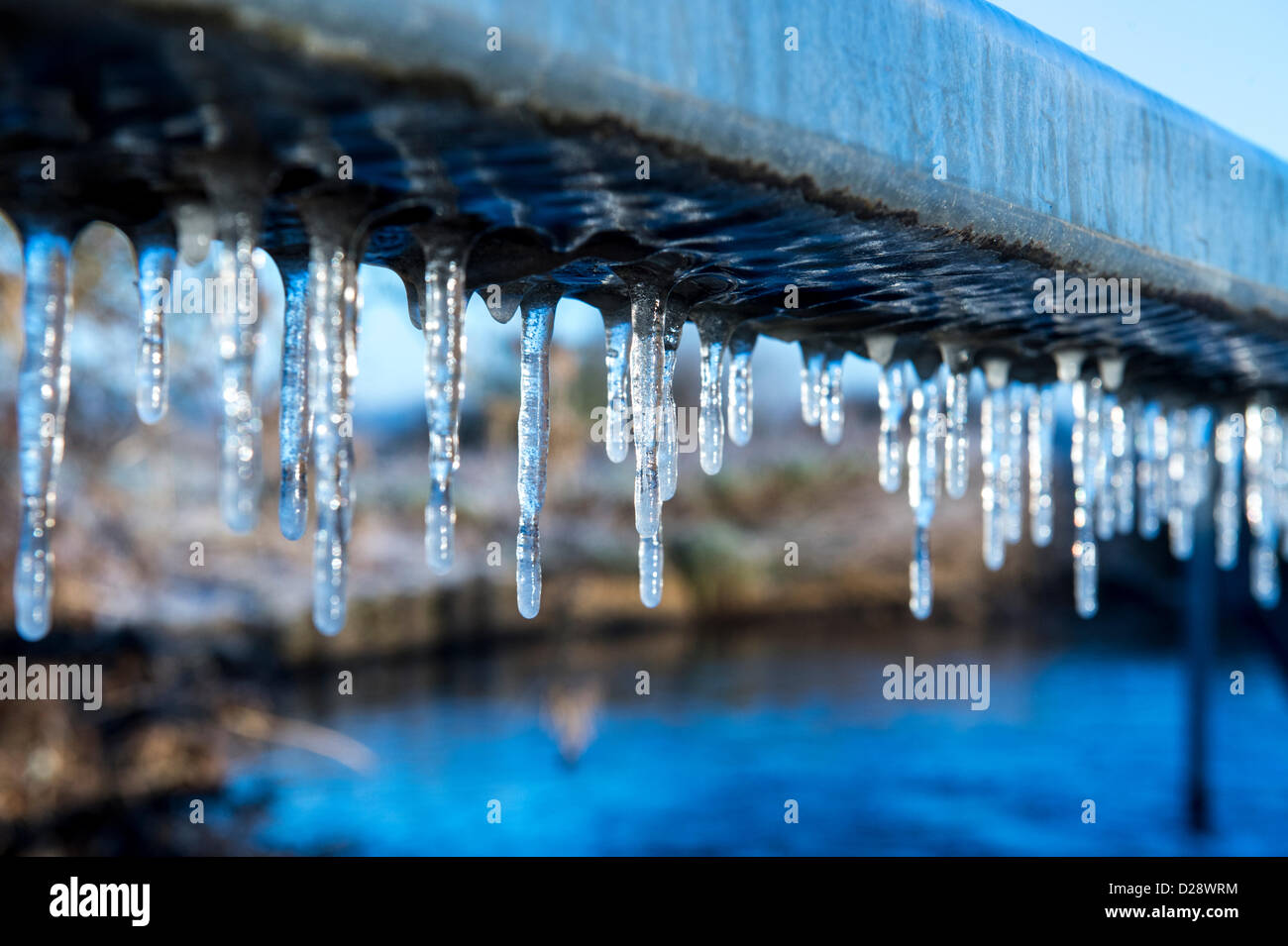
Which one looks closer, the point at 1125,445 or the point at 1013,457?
the point at 1125,445

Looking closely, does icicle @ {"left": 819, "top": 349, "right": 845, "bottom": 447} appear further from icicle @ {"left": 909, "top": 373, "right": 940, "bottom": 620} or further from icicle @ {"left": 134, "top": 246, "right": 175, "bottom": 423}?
icicle @ {"left": 134, "top": 246, "right": 175, "bottom": 423}

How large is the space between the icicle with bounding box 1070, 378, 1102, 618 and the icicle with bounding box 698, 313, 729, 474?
72cm

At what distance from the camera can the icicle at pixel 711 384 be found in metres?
1.54

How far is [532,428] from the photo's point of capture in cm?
158

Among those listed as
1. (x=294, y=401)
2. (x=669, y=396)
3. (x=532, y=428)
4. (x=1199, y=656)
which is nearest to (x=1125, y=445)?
(x=669, y=396)

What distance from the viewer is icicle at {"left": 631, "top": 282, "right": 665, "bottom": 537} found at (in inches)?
53.5

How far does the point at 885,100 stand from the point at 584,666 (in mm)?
14680

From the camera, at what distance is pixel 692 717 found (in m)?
A: 12.8

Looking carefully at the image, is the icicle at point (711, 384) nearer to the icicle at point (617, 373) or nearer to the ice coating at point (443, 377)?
the icicle at point (617, 373)

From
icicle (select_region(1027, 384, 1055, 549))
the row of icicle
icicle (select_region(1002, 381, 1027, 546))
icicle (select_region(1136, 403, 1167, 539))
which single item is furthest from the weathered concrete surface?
icicle (select_region(1136, 403, 1167, 539))

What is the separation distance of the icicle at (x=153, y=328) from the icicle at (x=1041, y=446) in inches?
58.3

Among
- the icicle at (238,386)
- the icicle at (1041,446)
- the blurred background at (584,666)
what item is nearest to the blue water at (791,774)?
the blurred background at (584,666)

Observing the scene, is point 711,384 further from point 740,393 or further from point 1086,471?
point 1086,471

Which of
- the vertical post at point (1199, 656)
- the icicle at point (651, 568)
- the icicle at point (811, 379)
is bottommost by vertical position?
the vertical post at point (1199, 656)
